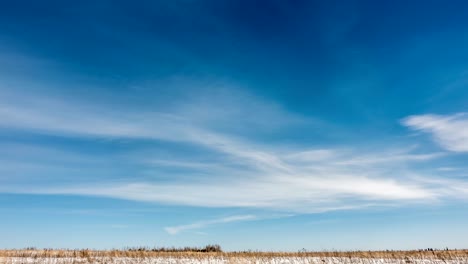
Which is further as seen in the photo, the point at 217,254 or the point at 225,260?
the point at 217,254

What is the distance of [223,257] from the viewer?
52938 millimetres

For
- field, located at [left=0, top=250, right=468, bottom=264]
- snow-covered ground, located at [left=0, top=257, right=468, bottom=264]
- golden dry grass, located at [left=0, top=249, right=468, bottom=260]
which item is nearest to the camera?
snow-covered ground, located at [left=0, top=257, right=468, bottom=264]

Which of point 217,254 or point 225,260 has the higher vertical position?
point 217,254

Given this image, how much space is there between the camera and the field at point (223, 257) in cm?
4697

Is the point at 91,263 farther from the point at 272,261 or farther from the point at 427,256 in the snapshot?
the point at 427,256

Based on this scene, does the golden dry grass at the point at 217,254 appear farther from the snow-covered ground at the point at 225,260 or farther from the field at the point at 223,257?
the snow-covered ground at the point at 225,260

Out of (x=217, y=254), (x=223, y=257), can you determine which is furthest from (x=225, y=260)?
(x=217, y=254)

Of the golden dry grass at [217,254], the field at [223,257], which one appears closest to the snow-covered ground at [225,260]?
the field at [223,257]

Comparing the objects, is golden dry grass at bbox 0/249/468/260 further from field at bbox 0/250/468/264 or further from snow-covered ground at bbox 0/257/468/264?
snow-covered ground at bbox 0/257/468/264

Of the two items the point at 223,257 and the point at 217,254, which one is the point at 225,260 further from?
the point at 217,254

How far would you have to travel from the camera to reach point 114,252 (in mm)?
51000

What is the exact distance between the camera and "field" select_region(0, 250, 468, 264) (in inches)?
1849

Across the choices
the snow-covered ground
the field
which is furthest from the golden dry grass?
the snow-covered ground

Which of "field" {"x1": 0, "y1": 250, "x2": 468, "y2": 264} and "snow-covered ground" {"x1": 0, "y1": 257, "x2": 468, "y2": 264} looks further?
"field" {"x1": 0, "y1": 250, "x2": 468, "y2": 264}
